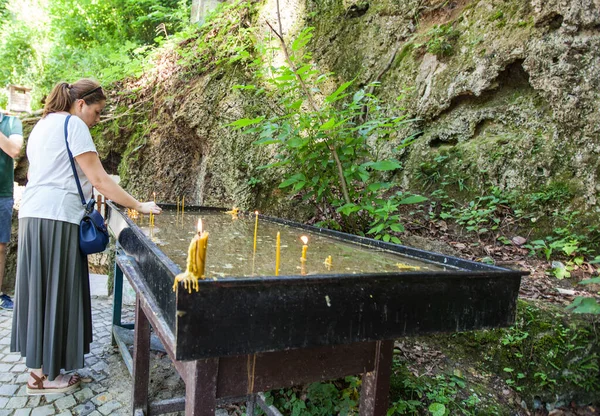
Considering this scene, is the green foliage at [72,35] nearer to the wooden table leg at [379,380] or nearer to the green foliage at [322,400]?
the green foliage at [322,400]

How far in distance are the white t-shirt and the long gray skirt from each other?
82 millimetres

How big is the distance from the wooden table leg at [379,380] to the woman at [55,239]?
1612mm

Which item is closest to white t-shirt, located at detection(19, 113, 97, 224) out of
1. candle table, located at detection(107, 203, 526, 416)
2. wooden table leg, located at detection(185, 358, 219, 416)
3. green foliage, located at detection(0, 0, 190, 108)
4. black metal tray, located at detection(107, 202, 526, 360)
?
candle table, located at detection(107, 203, 526, 416)

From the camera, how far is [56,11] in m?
9.83

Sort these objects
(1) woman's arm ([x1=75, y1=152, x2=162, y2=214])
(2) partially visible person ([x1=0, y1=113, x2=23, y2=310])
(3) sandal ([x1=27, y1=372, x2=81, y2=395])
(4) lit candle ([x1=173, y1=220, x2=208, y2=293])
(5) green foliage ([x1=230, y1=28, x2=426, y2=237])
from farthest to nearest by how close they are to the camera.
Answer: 1. (2) partially visible person ([x1=0, y1=113, x2=23, y2=310])
2. (5) green foliage ([x1=230, y1=28, x2=426, y2=237])
3. (3) sandal ([x1=27, y1=372, x2=81, y2=395])
4. (1) woman's arm ([x1=75, y1=152, x2=162, y2=214])
5. (4) lit candle ([x1=173, y1=220, x2=208, y2=293])

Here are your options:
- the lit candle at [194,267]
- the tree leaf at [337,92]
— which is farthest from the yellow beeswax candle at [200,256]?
the tree leaf at [337,92]

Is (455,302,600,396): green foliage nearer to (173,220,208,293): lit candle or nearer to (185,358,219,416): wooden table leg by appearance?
(185,358,219,416): wooden table leg

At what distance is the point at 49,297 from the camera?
7.64 feet

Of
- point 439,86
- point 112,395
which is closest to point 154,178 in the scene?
point 112,395

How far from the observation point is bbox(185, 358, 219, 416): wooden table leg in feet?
3.56

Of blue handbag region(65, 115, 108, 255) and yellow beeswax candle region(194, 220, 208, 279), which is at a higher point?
yellow beeswax candle region(194, 220, 208, 279)

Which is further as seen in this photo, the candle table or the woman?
the woman

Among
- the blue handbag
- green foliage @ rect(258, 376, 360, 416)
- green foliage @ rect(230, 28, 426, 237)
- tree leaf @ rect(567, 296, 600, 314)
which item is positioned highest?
green foliage @ rect(230, 28, 426, 237)

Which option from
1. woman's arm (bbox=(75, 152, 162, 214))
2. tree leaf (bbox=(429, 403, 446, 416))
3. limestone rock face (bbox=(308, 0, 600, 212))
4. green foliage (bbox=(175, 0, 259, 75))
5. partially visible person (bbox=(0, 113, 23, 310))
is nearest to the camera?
tree leaf (bbox=(429, 403, 446, 416))
